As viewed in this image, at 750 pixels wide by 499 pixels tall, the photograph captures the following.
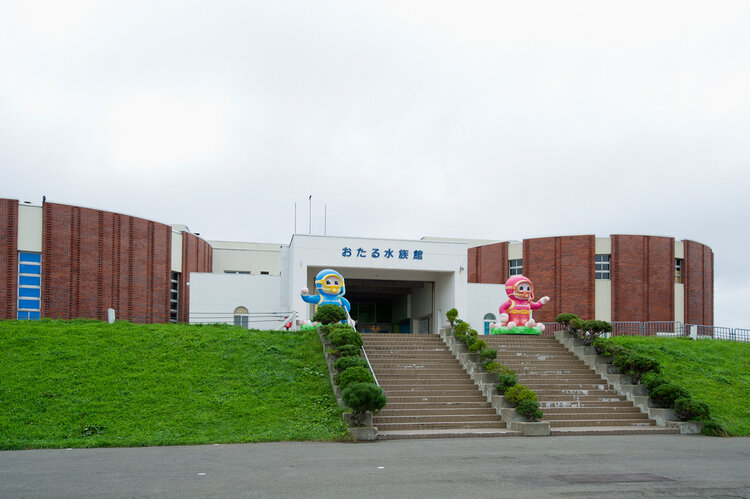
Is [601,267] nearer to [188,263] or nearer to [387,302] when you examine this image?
[387,302]

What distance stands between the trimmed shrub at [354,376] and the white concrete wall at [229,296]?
13775 millimetres

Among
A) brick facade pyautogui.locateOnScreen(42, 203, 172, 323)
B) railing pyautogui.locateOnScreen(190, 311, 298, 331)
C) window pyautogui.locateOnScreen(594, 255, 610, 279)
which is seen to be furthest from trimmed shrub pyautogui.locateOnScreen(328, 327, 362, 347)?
window pyautogui.locateOnScreen(594, 255, 610, 279)

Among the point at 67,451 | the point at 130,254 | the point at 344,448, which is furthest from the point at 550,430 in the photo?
the point at 130,254

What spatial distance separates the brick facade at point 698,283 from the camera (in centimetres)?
3931

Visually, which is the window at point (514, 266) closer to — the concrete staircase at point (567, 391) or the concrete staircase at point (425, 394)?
the concrete staircase at point (567, 391)

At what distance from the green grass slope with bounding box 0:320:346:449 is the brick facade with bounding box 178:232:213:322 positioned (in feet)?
46.2

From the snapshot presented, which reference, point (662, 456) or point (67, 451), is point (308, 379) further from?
point (662, 456)

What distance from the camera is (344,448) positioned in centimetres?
1262

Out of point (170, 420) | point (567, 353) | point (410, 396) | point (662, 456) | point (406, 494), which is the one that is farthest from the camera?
point (567, 353)

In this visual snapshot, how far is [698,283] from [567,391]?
26.9 metres

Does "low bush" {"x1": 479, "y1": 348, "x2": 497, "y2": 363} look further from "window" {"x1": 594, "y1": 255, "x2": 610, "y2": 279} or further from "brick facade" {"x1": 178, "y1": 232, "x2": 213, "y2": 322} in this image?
"window" {"x1": 594, "y1": 255, "x2": 610, "y2": 279}

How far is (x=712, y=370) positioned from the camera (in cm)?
2091

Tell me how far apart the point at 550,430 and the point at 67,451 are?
10.7m

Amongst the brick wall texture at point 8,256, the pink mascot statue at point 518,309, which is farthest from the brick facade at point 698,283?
the brick wall texture at point 8,256
